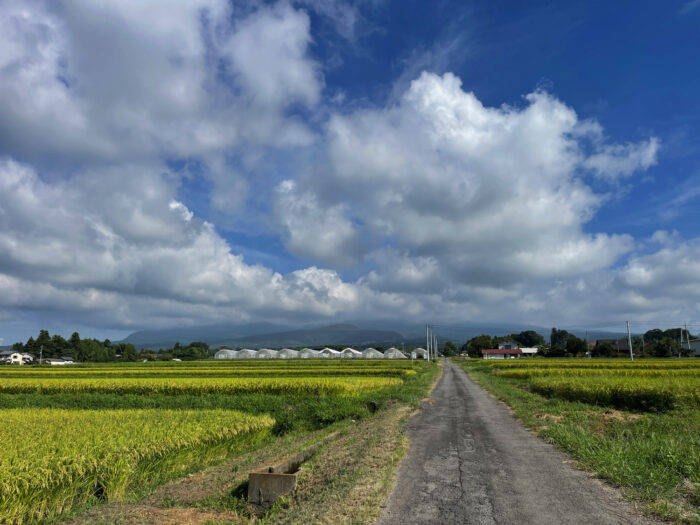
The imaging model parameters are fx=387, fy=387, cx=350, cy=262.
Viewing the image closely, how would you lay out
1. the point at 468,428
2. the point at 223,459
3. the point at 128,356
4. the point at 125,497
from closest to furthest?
the point at 125,497, the point at 223,459, the point at 468,428, the point at 128,356

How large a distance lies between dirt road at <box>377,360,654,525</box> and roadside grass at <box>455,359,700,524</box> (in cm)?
45

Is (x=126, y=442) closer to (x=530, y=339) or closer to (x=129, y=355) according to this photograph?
(x=129, y=355)

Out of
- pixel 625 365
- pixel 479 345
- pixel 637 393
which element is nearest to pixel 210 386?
pixel 637 393

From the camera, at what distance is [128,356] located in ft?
398

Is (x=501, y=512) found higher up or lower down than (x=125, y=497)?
higher up

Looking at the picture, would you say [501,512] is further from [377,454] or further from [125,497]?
[125,497]

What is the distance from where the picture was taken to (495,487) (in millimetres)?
7410

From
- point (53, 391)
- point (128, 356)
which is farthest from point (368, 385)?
point (128, 356)

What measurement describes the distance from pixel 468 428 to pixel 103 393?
83.9 ft

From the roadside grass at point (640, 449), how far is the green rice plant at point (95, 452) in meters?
9.68

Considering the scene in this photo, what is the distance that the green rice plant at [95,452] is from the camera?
6.68 m

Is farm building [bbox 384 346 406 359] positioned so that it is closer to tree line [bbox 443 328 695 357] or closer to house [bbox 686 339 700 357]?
tree line [bbox 443 328 695 357]

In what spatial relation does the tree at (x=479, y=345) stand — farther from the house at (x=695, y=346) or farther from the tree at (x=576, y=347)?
the house at (x=695, y=346)

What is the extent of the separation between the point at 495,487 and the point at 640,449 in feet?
15.6
